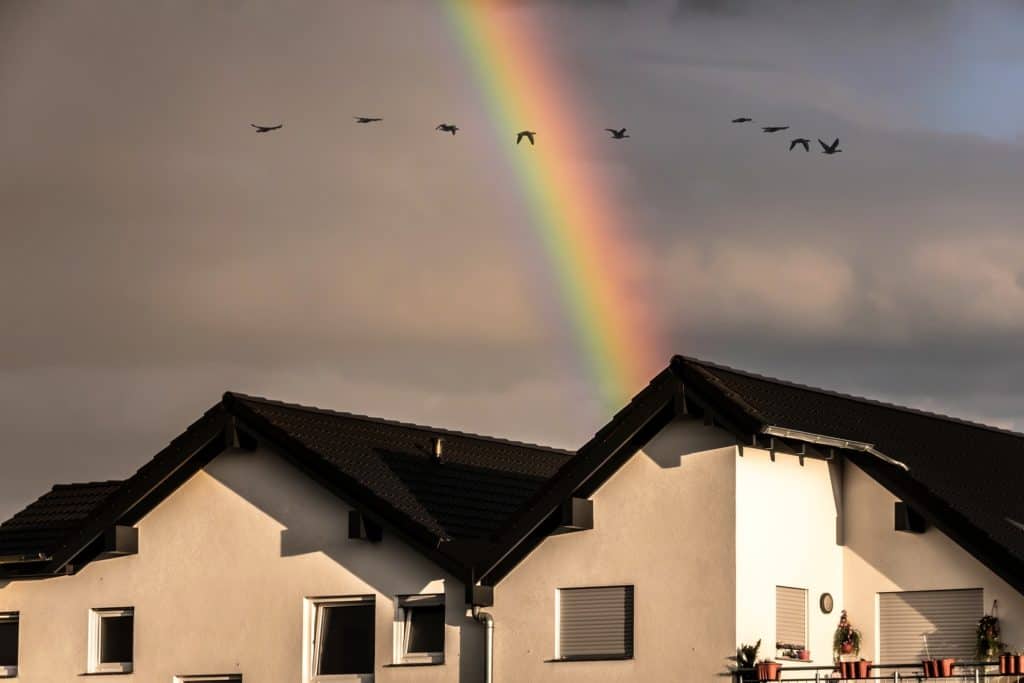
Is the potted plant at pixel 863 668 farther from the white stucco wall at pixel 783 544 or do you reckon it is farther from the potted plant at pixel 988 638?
the potted plant at pixel 988 638

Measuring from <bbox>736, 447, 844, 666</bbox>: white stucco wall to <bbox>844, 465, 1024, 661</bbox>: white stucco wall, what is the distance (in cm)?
32

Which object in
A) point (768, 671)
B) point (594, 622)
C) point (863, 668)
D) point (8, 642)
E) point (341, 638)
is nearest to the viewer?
point (768, 671)

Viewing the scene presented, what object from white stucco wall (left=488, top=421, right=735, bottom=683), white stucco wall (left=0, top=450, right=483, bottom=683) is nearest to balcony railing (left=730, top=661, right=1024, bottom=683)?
white stucco wall (left=488, top=421, right=735, bottom=683)

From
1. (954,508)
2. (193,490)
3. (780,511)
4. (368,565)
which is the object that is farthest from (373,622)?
(954,508)

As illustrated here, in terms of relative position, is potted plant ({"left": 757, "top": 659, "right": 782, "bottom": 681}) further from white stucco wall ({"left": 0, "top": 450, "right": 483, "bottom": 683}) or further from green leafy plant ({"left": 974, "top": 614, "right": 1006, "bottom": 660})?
white stucco wall ({"left": 0, "top": 450, "right": 483, "bottom": 683})

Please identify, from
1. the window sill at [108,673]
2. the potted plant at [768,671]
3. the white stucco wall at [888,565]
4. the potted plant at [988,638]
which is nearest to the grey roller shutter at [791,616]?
the white stucco wall at [888,565]

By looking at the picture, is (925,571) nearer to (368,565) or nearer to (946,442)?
(946,442)

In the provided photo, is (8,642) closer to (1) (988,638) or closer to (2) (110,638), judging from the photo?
(2) (110,638)

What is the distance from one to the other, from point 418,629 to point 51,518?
9878 millimetres

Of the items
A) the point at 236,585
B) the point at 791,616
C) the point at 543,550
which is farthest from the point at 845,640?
the point at 236,585

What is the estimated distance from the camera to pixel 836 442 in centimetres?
3394

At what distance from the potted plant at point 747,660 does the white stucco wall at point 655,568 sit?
0.61 ft

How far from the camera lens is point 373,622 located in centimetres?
3719

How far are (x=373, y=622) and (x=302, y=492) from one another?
2.70m
